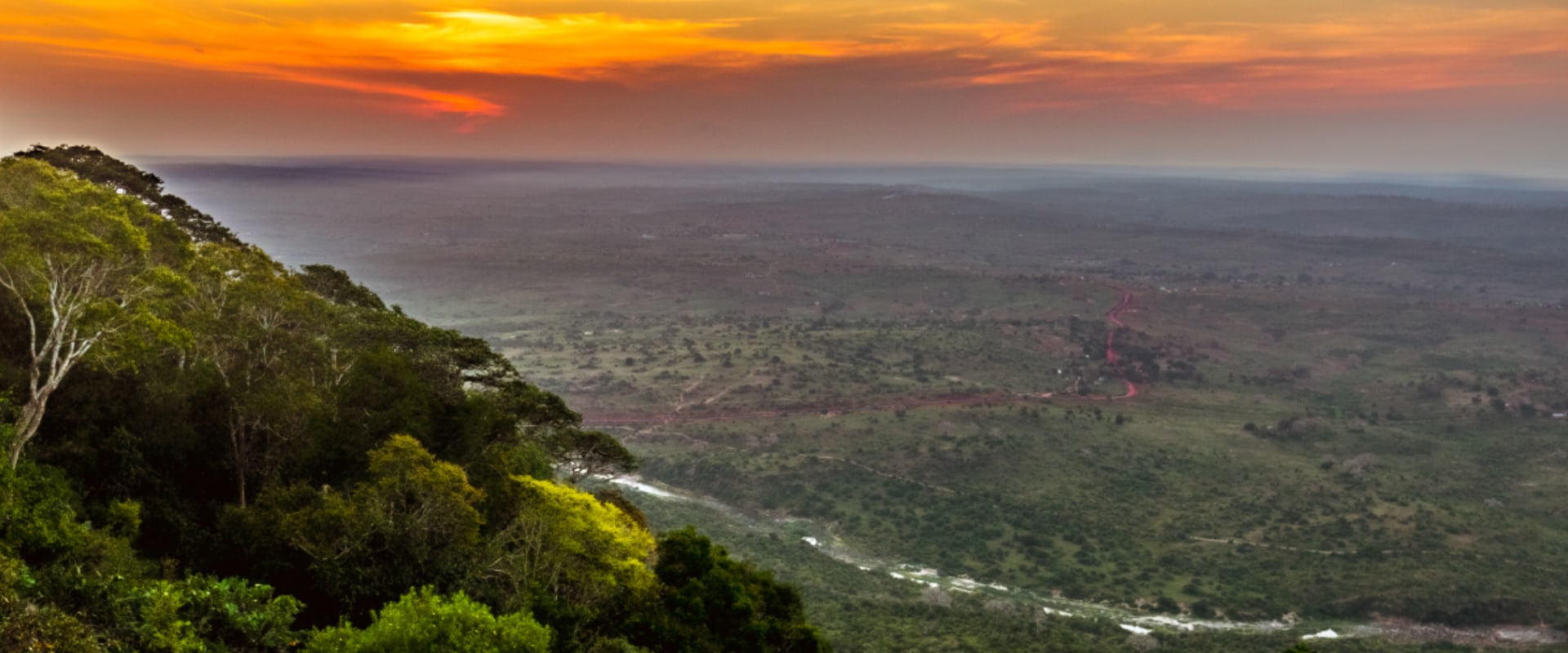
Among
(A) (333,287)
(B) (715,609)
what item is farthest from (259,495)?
(A) (333,287)

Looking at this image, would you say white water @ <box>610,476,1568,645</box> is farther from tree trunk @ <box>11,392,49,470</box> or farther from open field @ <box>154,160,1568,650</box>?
tree trunk @ <box>11,392,49,470</box>

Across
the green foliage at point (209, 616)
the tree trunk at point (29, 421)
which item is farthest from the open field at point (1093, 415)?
the tree trunk at point (29, 421)

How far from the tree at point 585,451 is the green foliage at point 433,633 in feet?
55.9

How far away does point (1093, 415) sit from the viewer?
7950 centimetres

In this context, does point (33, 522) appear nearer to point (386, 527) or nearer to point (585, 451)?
point (386, 527)

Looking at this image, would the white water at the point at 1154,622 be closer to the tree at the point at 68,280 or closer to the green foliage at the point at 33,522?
the tree at the point at 68,280

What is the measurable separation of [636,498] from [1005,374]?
49.4 meters

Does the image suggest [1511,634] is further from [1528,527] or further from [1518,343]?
[1518,343]

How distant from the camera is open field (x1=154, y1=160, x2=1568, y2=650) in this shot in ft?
163

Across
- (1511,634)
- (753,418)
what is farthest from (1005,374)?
(1511,634)

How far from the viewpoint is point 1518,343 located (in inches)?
4419

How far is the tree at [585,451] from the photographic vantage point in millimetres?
32656

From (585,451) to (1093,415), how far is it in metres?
57.2

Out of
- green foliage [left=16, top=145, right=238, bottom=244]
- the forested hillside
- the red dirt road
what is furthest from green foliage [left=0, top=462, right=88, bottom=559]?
the red dirt road
